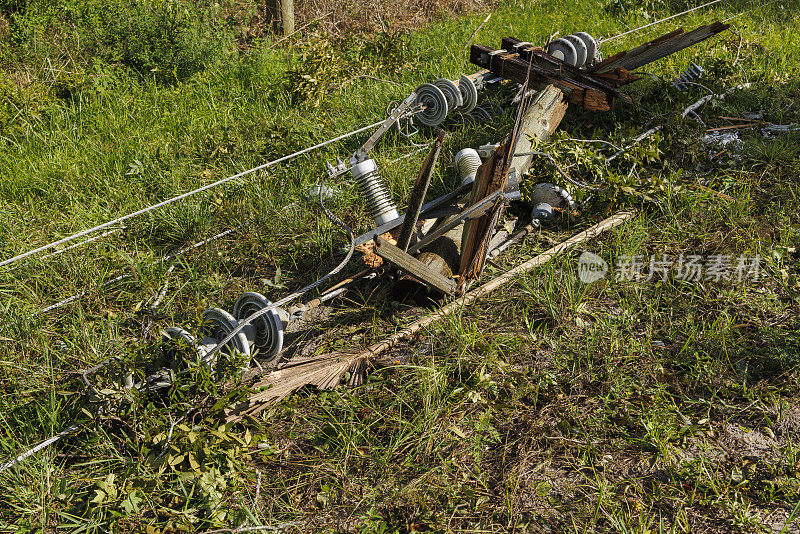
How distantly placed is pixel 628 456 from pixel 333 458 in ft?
4.31

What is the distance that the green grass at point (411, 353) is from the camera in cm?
251

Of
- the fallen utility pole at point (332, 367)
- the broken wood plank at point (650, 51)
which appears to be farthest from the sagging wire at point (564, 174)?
the broken wood plank at point (650, 51)

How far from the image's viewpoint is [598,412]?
2.81 m

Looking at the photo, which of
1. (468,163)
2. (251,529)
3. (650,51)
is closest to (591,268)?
(468,163)

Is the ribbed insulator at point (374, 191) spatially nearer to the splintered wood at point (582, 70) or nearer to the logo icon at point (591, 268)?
the logo icon at point (591, 268)

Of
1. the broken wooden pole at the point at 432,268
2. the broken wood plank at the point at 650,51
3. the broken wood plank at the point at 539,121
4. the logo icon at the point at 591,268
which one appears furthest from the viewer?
the broken wood plank at the point at 650,51

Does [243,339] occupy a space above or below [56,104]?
below

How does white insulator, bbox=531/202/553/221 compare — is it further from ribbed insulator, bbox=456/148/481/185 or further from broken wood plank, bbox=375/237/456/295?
broken wood plank, bbox=375/237/456/295

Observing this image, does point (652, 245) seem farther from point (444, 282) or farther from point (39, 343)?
point (39, 343)

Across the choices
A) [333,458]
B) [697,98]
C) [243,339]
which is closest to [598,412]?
[333,458]

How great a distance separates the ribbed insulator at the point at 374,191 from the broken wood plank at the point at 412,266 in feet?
2.36

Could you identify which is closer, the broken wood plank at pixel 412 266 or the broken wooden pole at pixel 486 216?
the broken wood plank at pixel 412 266

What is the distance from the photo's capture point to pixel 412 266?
9.90 feet

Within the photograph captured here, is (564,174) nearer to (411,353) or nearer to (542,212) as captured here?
(542,212)
